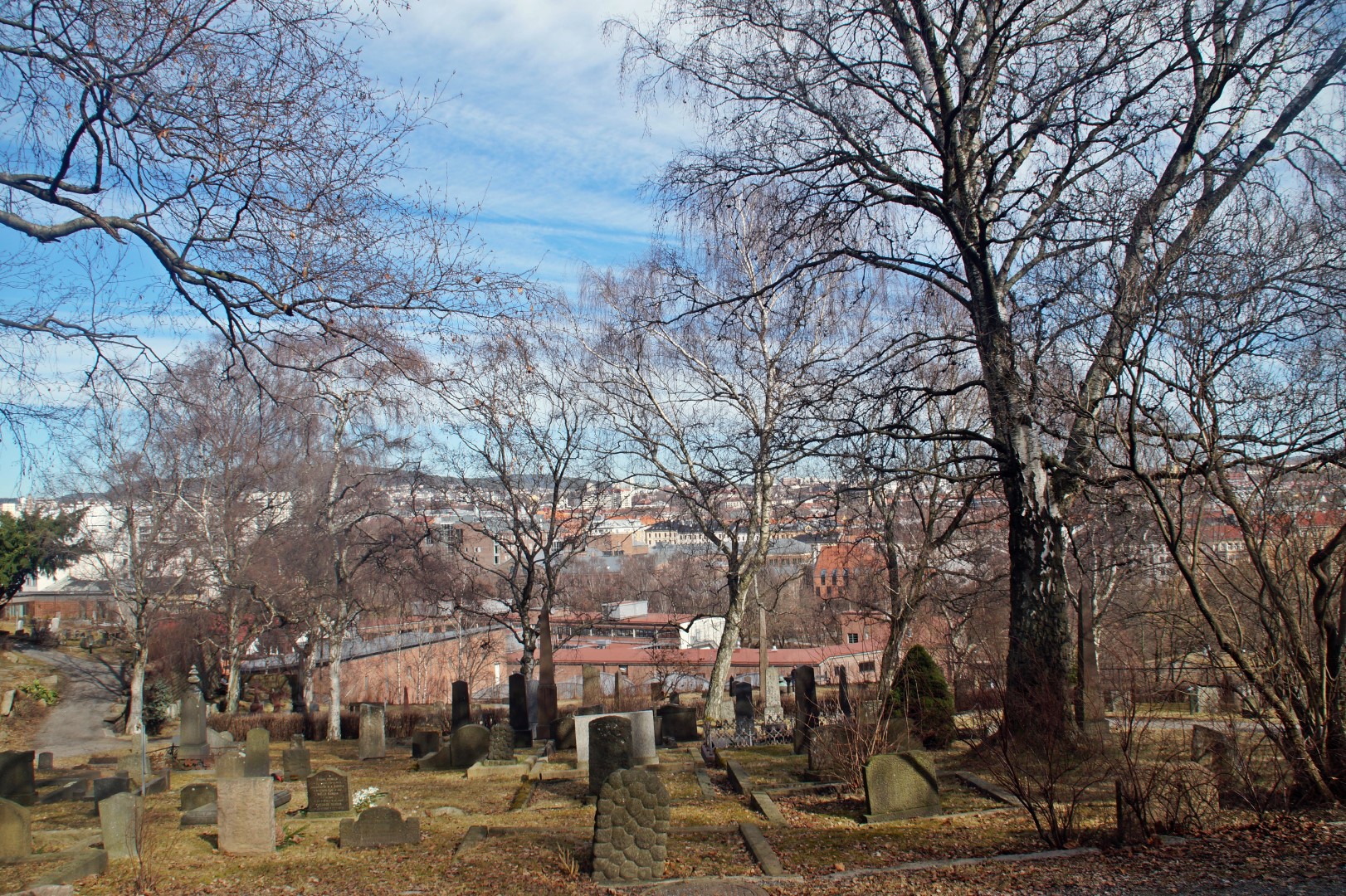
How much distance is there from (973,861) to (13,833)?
28.4 ft

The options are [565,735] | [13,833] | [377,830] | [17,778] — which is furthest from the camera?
[565,735]

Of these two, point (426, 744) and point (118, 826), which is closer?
point (118, 826)

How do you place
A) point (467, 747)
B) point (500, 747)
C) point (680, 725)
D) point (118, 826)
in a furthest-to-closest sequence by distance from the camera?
1. point (680, 725)
2. point (467, 747)
3. point (500, 747)
4. point (118, 826)

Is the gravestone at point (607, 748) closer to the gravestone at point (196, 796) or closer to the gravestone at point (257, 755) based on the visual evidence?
the gravestone at point (196, 796)

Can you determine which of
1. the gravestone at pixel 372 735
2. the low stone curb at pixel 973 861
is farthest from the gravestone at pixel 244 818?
the gravestone at pixel 372 735

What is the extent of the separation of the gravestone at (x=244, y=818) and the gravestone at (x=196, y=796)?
2501mm

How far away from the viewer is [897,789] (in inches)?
326

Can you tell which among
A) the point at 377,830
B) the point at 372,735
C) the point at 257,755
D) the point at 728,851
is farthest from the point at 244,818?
the point at 372,735

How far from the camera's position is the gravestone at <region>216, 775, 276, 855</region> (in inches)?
355

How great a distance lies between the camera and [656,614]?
163ft

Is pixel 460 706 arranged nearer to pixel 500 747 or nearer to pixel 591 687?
pixel 591 687

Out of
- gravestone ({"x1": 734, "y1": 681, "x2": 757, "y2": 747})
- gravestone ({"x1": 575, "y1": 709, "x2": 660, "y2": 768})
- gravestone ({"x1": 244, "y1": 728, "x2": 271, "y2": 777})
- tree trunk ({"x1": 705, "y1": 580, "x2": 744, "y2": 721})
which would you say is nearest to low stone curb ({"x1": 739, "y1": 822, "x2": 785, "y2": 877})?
gravestone ({"x1": 575, "y1": 709, "x2": 660, "y2": 768})

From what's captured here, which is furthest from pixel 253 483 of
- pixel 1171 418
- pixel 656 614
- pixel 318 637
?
pixel 656 614

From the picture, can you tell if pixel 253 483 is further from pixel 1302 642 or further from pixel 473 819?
pixel 1302 642
